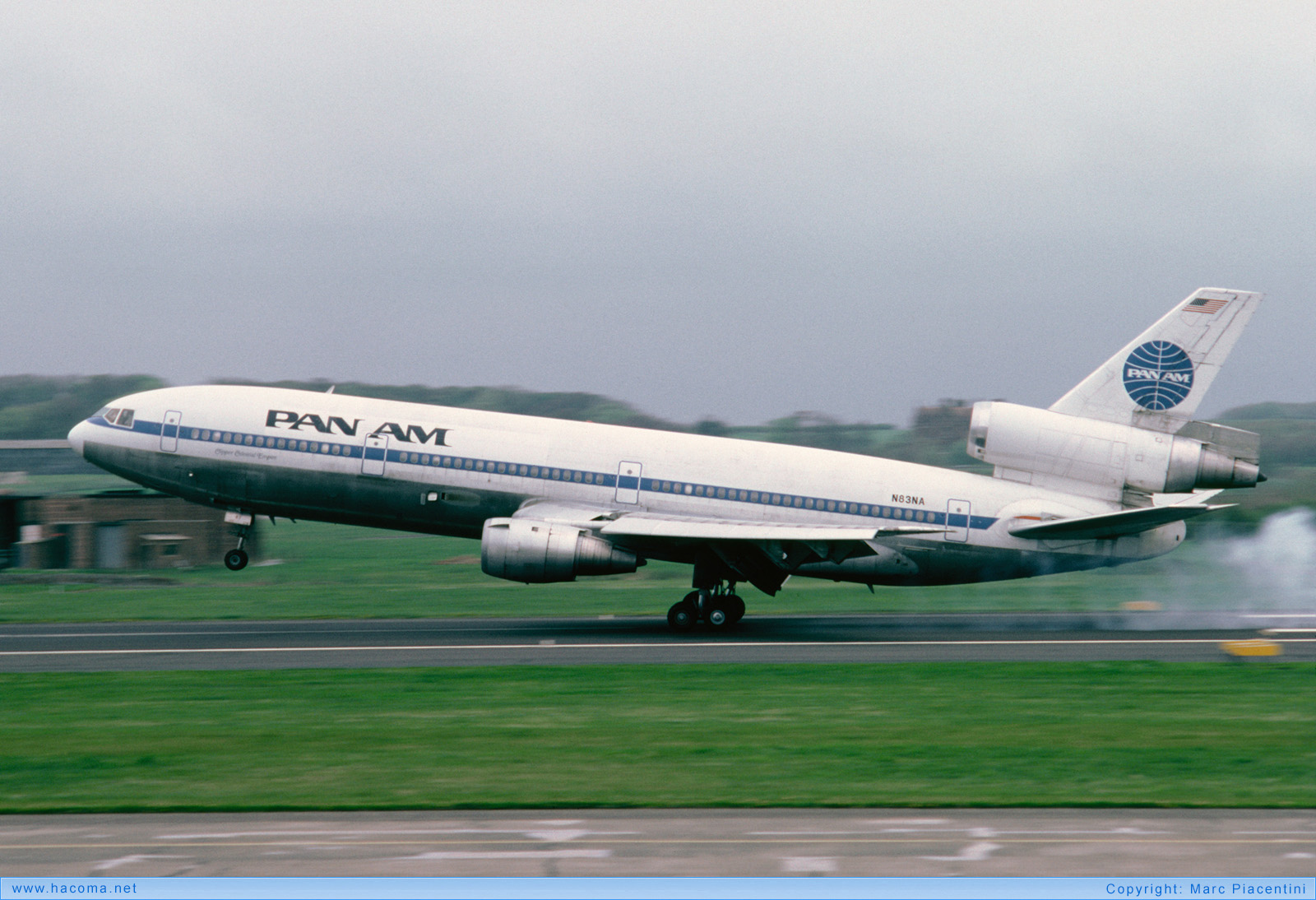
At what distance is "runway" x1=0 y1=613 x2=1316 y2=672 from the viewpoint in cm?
2639

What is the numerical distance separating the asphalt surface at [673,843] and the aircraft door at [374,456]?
17652mm

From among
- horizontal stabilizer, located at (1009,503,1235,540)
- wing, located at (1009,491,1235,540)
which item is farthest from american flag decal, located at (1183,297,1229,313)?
horizontal stabilizer, located at (1009,503,1235,540)

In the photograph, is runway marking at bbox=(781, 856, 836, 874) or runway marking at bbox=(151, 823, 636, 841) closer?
runway marking at bbox=(781, 856, 836, 874)

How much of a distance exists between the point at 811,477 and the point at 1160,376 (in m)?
9.35

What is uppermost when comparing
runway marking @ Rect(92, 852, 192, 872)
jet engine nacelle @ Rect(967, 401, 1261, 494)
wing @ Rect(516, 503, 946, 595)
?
jet engine nacelle @ Rect(967, 401, 1261, 494)

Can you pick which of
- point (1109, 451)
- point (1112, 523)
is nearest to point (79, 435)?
point (1112, 523)

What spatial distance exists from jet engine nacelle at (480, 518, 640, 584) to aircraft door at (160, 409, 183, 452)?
9.40 m

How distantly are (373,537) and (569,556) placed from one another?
143 feet

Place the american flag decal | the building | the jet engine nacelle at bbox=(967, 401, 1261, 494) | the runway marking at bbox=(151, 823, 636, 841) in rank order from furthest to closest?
the building → the american flag decal → the jet engine nacelle at bbox=(967, 401, 1261, 494) → the runway marking at bbox=(151, 823, 636, 841)

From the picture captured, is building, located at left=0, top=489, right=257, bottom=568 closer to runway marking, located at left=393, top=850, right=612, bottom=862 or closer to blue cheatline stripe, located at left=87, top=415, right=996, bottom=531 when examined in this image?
blue cheatline stripe, located at left=87, top=415, right=996, bottom=531

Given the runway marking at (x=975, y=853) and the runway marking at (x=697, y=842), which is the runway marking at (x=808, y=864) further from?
the runway marking at (x=975, y=853)

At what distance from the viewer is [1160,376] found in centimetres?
3142

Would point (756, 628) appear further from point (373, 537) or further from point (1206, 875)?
point (373, 537)

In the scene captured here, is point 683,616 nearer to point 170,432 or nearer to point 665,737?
point 665,737
